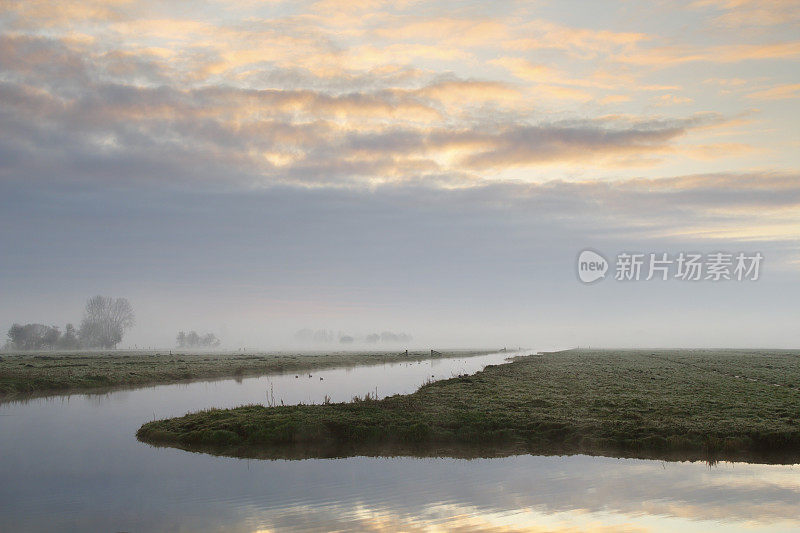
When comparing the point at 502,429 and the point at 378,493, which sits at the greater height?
the point at 502,429

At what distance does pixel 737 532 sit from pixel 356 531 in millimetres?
10339

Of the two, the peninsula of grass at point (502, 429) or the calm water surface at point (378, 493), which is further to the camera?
the peninsula of grass at point (502, 429)

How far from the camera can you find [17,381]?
56.5m

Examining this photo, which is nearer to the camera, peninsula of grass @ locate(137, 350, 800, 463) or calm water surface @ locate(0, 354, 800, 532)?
A: calm water surface @ locate(0, 354, 800, 532)

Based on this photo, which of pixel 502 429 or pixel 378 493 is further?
pixel 502 429

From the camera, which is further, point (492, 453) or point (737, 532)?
point (492, 453)

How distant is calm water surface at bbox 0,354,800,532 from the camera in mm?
16688

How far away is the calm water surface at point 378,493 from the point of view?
1669 centimetres

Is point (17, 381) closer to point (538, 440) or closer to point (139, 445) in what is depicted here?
point (139, 445)

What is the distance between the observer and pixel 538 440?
27.0 meters

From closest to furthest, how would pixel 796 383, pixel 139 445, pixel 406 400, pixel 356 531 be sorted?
pixel 356 531, pixel 139 445, pixel 406 400, pixel 796 383

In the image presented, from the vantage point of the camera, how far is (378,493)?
1952cm

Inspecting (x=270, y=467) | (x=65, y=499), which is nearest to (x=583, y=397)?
(x=270, y=467)

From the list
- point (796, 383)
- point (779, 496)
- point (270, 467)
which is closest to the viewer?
point (779, 496)
